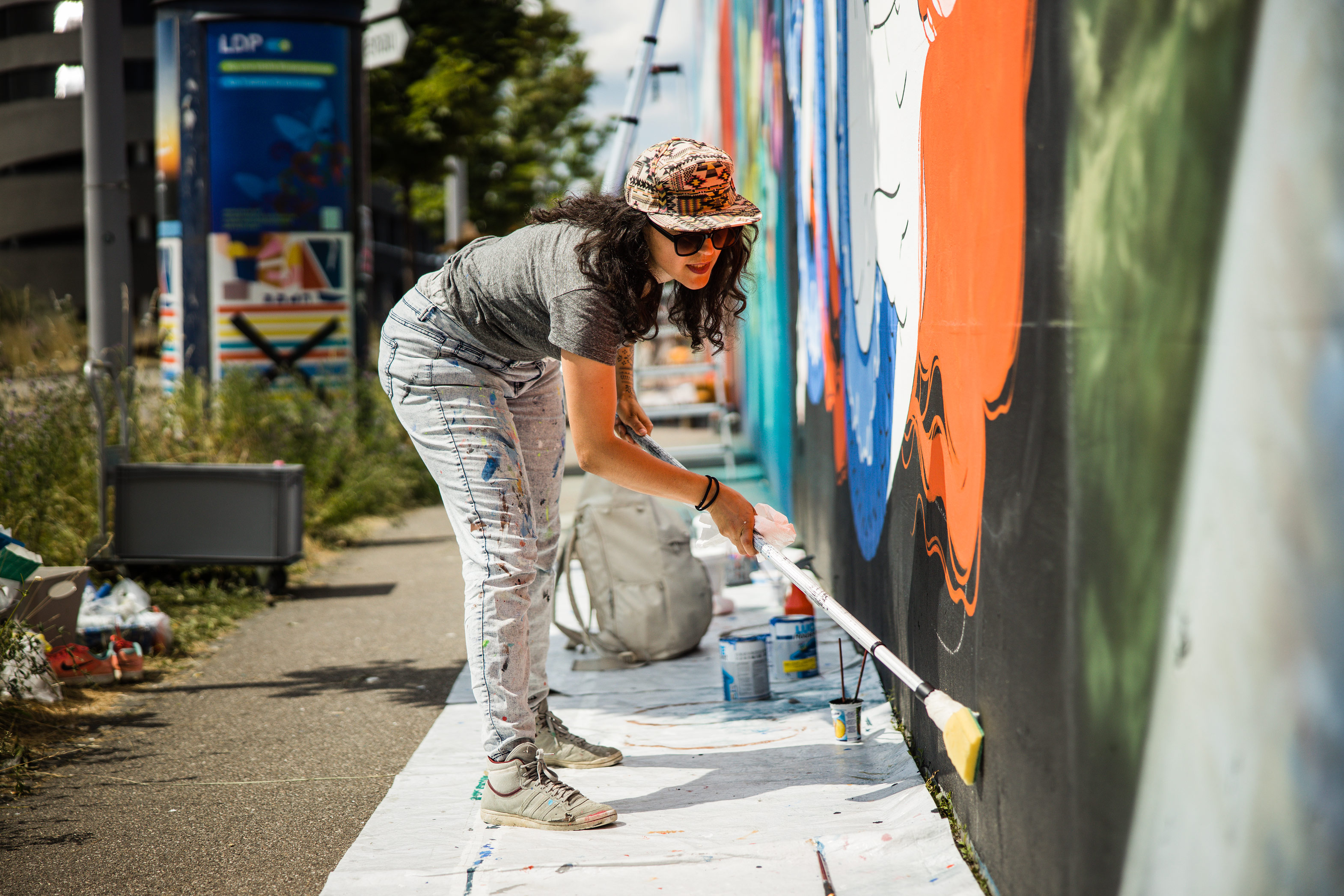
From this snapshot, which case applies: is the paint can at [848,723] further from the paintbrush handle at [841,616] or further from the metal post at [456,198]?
the metal post at [456,198]

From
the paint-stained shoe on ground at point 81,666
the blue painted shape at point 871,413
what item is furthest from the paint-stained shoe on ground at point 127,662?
the blue painted shape at point 871,413

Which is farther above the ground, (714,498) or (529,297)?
(529,297)

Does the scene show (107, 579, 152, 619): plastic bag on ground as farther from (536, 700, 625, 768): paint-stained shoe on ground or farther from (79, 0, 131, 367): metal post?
(536, 700, 625, 768): paint-stained shoe on ground

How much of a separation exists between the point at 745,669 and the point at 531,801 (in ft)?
3.89

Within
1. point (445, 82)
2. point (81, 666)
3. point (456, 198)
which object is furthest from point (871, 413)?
point (456, 198)

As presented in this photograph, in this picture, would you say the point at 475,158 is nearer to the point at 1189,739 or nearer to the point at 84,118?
the point at 84,118

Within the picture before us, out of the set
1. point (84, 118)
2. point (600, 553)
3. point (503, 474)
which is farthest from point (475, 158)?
point (503, 474)

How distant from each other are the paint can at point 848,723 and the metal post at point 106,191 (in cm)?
406

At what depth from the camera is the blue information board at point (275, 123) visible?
8562mm

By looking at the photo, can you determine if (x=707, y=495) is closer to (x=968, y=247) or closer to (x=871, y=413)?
(x=968, y=247)

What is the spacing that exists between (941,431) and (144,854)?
2.15 metres

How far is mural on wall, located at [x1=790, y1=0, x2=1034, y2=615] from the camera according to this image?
2.08m

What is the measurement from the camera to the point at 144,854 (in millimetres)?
2799

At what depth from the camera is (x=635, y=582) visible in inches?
171
